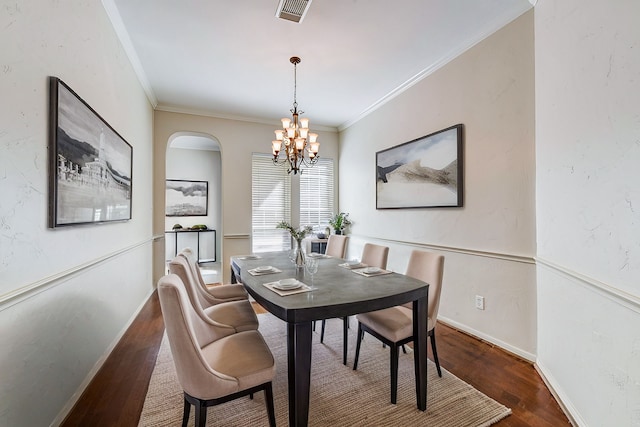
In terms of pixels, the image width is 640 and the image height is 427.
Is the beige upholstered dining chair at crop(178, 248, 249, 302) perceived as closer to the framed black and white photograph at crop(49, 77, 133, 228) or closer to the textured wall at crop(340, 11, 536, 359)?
the framed black and white photograph at crop(49, 77, 133, 228)

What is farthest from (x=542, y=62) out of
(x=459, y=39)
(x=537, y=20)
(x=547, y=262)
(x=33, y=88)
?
(x=33, y=88)

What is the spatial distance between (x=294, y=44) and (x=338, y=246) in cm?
218

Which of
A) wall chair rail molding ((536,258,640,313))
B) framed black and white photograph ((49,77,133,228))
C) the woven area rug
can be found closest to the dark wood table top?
the woven area rug

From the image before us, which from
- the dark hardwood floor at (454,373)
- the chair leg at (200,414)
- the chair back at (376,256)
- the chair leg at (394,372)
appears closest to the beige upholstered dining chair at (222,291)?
the dark hardwood floor at (454,373)

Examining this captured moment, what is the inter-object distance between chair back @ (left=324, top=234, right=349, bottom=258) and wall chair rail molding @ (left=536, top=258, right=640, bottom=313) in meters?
1.85

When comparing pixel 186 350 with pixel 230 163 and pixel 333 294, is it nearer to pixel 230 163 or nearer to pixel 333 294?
pixel 333 294

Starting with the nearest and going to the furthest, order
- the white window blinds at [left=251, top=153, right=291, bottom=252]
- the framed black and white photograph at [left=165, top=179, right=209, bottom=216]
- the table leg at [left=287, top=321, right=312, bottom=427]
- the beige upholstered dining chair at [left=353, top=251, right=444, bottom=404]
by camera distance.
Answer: the table leg at [left=287, top=321, right=312, bottom=427] < the beige upholstered dining chair at [left=353, top=251, right=444, bottom=404] < the white window blinds at [left=251, top=153, right=291, bottom=252] < the framed black and white photograph at [left=165, top=179, right=209, bottom=216]

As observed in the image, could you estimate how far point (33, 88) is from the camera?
131 cm

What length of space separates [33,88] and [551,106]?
300 cm

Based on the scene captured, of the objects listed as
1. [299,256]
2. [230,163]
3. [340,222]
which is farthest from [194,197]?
[299,256]

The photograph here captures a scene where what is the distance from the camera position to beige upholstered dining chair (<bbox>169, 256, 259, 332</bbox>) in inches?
66.0

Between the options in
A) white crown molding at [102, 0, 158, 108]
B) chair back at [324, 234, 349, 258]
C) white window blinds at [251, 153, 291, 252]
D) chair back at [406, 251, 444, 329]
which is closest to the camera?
chair back at [406, 251, 444, 329]

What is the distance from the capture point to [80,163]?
174cm

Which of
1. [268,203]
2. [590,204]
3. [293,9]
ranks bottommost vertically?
[590,204]
